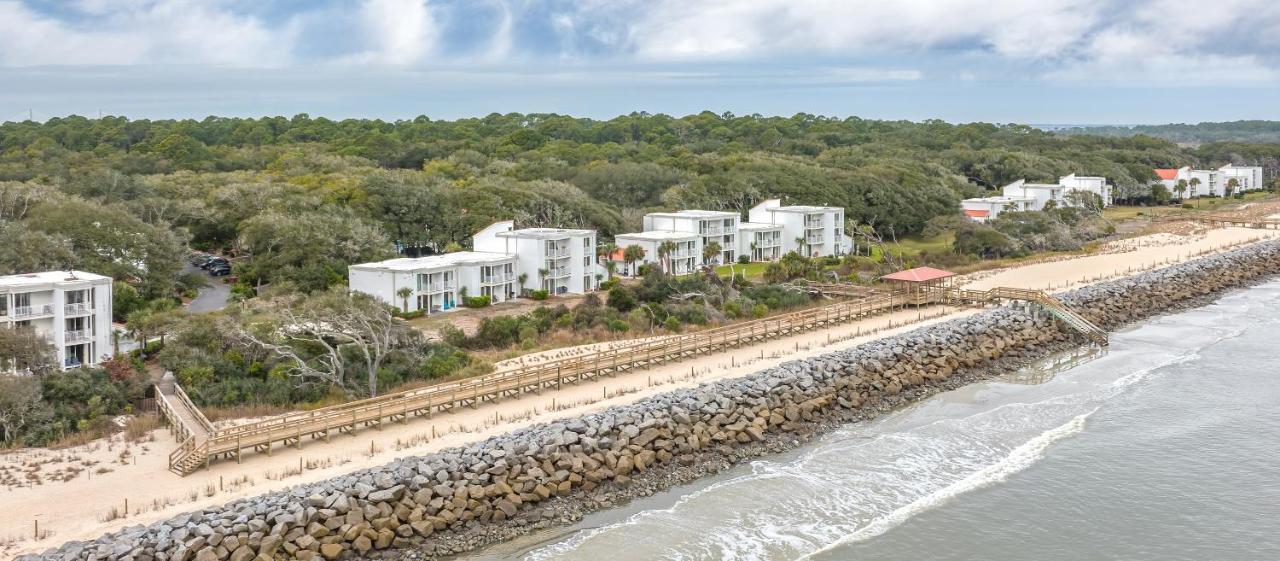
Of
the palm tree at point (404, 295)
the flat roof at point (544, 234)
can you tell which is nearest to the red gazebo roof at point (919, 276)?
the flat roof at point (544, 234)

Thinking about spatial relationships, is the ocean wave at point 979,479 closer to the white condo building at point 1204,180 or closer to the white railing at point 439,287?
the white railing at point 439,287

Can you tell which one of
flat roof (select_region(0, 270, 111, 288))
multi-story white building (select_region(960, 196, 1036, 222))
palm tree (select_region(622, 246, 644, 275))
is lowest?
flat roof (select_region(0, 270, 111, 288))

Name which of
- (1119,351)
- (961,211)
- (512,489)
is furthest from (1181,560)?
(961,211)

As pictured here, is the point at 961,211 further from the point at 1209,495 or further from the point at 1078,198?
the point at 1209,495

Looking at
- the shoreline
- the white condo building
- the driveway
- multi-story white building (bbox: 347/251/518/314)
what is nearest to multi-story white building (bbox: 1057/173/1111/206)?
the white condo building

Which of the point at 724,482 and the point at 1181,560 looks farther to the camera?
the point at 724,482

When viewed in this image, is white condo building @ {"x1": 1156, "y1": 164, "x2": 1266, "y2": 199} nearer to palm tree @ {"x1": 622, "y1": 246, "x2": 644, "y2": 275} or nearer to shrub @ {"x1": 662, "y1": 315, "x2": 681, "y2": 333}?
palm tree @ {"x1": 622, "y1": 246, "x2": 644, "y2": 275}
